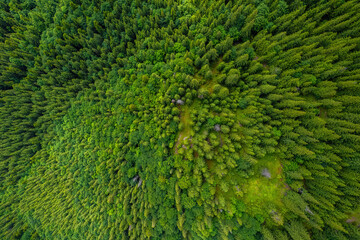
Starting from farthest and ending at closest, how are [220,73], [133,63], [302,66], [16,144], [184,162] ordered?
[16,144], [133,63], [220,73], [184,162], [302,66]

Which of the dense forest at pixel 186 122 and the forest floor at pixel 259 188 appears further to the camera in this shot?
the forest floor at pixel 259 188

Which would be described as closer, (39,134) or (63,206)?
(63,206)

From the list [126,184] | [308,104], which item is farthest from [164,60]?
[126,184]

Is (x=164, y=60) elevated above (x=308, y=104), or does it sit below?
above

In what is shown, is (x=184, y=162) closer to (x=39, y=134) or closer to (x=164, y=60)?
(x=164, y=60)

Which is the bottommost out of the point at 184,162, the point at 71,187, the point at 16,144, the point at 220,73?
the point at 71,187

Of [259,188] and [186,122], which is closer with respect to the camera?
[259,188]

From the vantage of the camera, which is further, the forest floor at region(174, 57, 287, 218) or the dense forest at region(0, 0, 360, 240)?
the forest floor at region(174, 57, 287, 218)

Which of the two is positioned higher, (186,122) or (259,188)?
(186,122)
